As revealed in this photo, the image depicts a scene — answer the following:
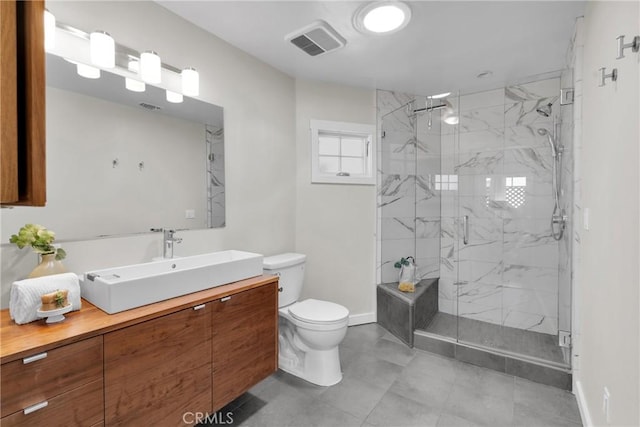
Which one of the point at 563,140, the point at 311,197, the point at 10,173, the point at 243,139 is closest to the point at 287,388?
the point at 311,197

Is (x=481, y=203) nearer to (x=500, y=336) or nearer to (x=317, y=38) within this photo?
(x=500, y=336)

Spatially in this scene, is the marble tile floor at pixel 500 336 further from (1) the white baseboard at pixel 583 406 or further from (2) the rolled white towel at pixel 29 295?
(2) the rolled white towel at pixel 29 295

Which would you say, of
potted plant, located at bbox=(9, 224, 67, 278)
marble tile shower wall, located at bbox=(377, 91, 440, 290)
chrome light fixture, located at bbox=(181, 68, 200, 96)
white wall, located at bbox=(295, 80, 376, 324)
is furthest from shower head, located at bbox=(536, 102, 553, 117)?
potted plant, located at bbox=(9, 224, 67, 278)

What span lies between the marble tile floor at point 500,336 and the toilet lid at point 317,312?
1057 mm

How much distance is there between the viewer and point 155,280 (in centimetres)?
142

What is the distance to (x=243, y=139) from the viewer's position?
2.45 m

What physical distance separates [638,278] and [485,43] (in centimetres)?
203

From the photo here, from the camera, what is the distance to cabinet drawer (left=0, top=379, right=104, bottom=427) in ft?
3.22

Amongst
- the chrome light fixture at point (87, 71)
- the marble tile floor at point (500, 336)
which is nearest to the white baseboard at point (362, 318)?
the marble tile floor at point (500, 336)

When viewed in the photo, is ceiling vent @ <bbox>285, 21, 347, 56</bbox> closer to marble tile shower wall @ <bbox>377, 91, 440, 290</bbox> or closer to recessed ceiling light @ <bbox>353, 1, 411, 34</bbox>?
recessed ceiling light @ <bbox>353, 1, 411, 34</bbox>

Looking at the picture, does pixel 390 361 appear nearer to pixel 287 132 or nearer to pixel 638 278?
pixel 638 278

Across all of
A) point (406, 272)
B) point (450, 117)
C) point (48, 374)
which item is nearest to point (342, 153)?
point (450, 117)

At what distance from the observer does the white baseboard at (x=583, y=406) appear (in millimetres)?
1637

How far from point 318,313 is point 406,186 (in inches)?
71.0
